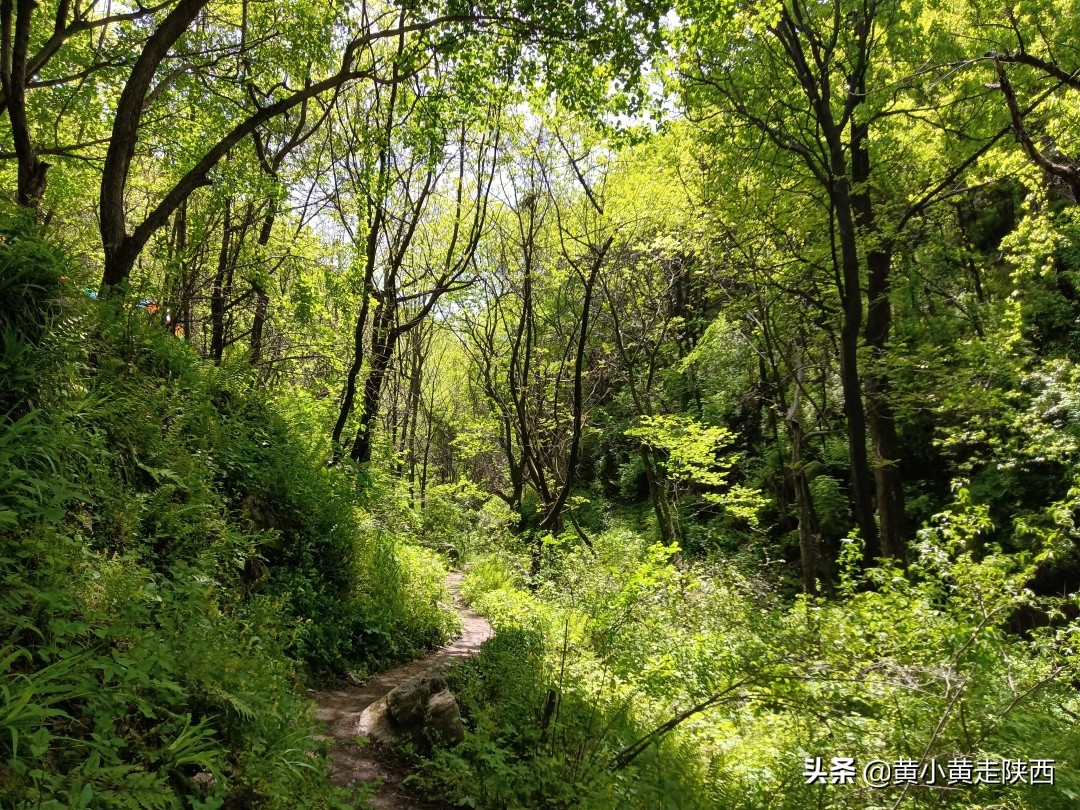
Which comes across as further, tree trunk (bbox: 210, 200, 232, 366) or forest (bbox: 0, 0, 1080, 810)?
tree trunk (bbox: 210, 200, 232, 366)

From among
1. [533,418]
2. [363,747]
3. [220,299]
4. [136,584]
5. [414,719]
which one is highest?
[220,299]

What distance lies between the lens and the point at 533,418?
17531mm

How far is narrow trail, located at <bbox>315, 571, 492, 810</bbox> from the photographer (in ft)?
13.5

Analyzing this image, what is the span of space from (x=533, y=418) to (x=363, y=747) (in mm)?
13168

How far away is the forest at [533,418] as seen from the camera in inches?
133

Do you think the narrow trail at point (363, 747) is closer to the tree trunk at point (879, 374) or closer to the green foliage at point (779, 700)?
the green foliage at point (779, 700)

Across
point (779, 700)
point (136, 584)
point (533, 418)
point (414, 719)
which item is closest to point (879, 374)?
point (779, 700)

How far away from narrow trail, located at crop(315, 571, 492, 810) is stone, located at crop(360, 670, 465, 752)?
0.13 m

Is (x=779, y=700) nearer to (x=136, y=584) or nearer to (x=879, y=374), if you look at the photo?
(x=136, y=584)

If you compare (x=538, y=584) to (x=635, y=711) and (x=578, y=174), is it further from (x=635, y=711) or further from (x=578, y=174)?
(x=578, y=174)

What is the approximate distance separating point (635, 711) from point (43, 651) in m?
4.63

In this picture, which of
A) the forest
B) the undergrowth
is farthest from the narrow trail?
the undergrowth

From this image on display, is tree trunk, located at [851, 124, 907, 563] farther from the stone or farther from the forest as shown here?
the stone

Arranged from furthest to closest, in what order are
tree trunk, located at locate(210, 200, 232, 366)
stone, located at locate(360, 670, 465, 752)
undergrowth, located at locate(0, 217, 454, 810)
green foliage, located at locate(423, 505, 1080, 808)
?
1. tree trunk, located at locate(210, 200, 232, 366)
2. stone, located at locate(360, 670, 465, 752)
3. green foliage, located at locate(423, 505, 1080, 808)
4. undergrowth, located at locate(0, 217, 454, 810)
